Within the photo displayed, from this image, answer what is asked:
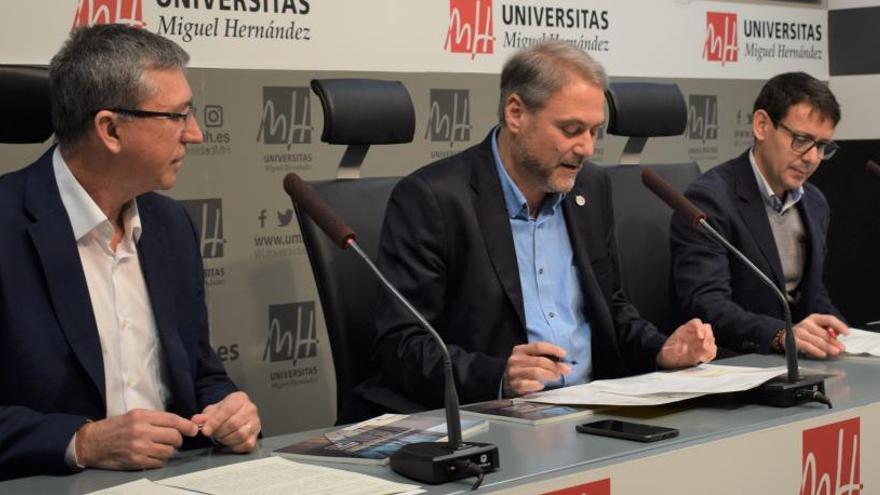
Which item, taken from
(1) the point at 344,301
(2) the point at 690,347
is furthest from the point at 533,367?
(1) the point at 344,301

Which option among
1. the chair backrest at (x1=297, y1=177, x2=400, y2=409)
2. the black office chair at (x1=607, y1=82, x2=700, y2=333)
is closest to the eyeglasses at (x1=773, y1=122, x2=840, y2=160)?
the black office chair at (x1=607, y1=82, x2=700, y2=333)

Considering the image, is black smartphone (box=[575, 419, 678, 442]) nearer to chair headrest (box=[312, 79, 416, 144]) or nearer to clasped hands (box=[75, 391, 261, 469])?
clasped hands (box=[75, 391, 261, 469])

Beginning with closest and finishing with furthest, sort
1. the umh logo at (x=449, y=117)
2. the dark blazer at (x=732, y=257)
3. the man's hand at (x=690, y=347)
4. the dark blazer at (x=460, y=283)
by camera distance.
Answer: the man's hand at (x=690, y=347), the dark blazer at (x=460, y=283), the dark blazer at (x=732, y=257), the umh logo at (x=449, y=117)

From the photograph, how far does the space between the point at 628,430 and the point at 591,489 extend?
23cm

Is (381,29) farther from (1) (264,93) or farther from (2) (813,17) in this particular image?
(2) (813,17)

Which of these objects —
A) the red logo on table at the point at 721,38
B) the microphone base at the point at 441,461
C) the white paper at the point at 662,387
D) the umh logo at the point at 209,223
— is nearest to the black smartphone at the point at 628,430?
the white paper at the point at 662,387

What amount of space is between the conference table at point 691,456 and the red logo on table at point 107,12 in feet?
4.57

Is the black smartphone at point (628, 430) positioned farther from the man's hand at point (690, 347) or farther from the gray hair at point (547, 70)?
the gray hair at point (547, 70)

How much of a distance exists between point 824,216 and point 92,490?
2.43m

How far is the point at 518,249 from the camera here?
286 centimetres

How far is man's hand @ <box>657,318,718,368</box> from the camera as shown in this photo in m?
2.49

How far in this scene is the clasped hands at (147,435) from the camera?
1796mm

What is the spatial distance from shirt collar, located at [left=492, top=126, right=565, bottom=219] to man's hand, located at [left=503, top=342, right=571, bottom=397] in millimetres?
571

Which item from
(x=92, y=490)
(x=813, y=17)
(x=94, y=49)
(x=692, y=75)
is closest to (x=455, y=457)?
(x=92, y=490)
